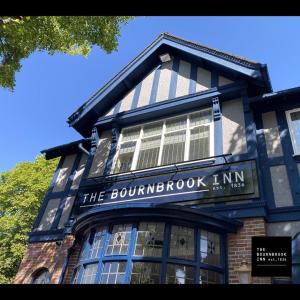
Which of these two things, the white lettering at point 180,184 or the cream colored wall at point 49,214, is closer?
the white lettering at point 180,184

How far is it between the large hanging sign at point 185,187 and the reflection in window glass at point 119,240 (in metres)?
1.45

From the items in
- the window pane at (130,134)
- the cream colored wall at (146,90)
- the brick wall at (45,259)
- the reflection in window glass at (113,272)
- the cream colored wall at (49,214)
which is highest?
the cream colored wall at (146,90)

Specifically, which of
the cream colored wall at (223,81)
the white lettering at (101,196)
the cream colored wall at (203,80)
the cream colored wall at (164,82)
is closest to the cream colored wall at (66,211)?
the white lettering at (101,196)

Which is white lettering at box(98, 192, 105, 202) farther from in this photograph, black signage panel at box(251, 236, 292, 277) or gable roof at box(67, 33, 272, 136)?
black signage panel at box(251, 236, 292, 277)

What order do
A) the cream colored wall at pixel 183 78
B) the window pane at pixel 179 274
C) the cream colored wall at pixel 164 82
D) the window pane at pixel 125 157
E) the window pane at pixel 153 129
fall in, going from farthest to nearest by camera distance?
the cream colored wall at pixel 164 82, the cream colored wall at pixel 183 78, the window pane at pixel 153 129, the window pane at pixel 125 157, the window pane at pixel 179 274

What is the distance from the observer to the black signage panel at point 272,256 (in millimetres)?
4477

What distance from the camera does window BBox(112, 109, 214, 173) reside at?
9.30 meters

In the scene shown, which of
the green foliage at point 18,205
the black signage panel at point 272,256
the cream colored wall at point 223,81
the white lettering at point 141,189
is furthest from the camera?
the green foliage at point 18,205

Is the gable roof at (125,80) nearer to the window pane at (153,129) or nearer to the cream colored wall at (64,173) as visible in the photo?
the cream colored wall at (64,173)

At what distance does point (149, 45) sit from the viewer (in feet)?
40.3

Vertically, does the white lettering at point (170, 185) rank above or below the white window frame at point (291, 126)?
below

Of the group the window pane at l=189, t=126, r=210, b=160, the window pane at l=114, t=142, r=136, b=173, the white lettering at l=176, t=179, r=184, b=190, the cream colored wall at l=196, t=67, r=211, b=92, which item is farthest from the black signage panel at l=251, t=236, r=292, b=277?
the cream colored wall at l=196, t=67, r=211, b=92
